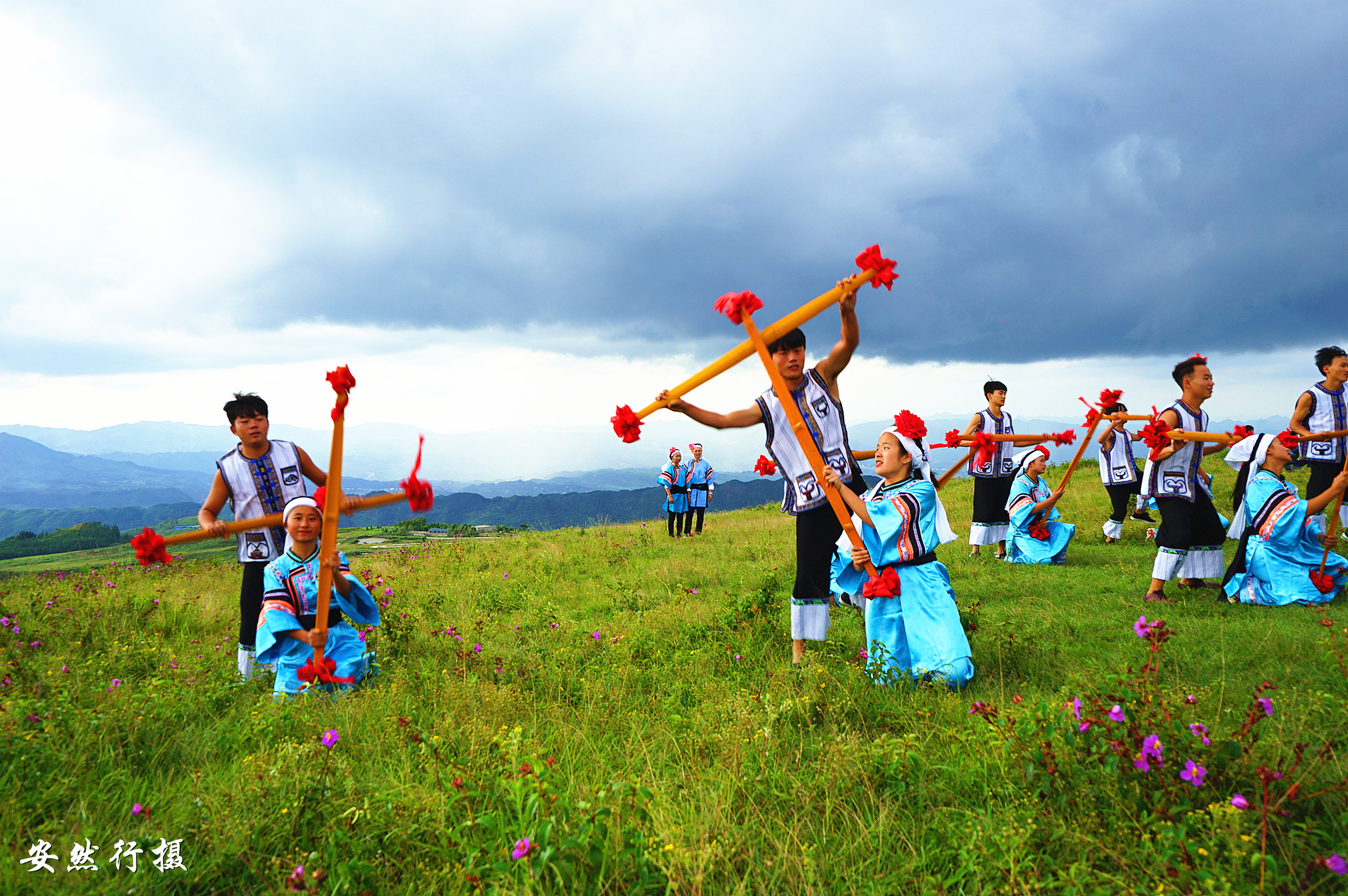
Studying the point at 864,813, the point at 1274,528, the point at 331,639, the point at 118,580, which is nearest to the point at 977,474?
the point at 1274,528

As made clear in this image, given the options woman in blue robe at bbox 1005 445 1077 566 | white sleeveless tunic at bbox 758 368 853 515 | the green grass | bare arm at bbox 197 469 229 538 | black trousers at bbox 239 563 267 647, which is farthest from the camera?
woman in blue robe at bbox 1005 445 1077 566

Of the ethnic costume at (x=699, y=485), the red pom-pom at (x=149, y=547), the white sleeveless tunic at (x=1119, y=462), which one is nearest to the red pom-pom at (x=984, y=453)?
the white sleeveless tunic at (x=1119, y=462)

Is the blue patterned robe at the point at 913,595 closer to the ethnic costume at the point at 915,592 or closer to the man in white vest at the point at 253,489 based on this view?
the ethnic costume at the point at 915,592

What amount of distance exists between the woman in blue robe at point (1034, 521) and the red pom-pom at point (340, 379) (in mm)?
9012

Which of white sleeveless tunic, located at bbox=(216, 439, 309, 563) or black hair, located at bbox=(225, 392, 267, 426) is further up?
black hair, located at bbox=(225, 392, 267, 426)

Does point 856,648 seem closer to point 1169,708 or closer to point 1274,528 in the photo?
point 1169,708

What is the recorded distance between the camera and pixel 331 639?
5.26 metres

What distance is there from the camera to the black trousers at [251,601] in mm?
5652

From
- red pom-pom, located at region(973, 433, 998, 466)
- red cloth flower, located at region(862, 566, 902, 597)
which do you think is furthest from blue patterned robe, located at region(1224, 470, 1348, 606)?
red cloth flower, located at region(862, 566, 902, 597)

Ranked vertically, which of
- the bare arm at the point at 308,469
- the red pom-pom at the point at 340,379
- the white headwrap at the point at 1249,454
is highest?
the red pom-pom at the point at 340,379

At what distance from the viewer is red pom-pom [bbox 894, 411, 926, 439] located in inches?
209

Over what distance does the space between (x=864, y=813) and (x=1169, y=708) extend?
1578 millimetres

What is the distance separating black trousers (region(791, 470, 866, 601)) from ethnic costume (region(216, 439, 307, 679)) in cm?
447

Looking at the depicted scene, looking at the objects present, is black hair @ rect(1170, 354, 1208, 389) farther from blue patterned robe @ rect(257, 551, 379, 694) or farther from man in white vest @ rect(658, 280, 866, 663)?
blue patterned robe @ rect(257, 551, 379, 694)
